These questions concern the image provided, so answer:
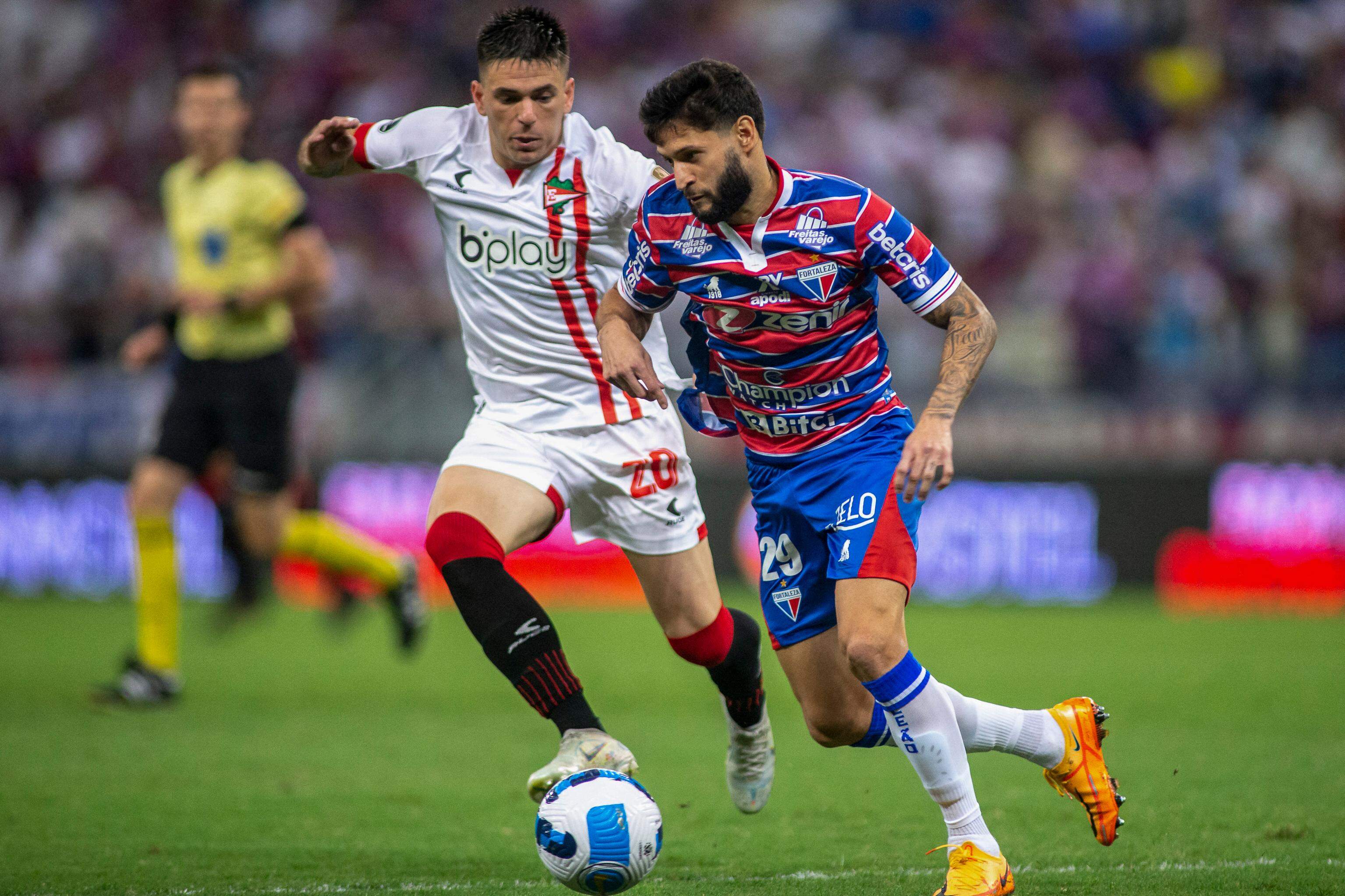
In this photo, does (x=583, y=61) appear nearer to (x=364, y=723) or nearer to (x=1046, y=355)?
(x=1046, y=355)

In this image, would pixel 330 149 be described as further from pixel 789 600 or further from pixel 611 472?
pixel 789 600

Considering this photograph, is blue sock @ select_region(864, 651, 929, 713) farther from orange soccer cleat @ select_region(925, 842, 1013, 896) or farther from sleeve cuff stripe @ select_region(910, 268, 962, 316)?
sleeve cuff stripe @ select_region(910, 268, 962, 316)

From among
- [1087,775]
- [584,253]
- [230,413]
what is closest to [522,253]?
[584,253]

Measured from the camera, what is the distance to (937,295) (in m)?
4.05

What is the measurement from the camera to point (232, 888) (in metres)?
4.05

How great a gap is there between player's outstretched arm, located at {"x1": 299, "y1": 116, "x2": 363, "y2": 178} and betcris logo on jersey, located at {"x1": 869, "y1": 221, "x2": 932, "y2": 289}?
A: 1855mm

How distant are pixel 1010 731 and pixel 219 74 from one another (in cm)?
524

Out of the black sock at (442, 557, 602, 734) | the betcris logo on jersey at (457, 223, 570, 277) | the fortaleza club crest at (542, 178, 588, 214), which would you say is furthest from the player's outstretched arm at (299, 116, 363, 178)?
the black sock at (442, 557, 602, 734)

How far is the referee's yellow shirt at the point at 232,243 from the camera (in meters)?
7.61

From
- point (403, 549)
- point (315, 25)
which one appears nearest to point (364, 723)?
point (403, 549)

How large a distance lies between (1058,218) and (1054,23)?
135 inches

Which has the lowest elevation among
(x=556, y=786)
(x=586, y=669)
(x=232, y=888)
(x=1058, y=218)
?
(x=586, y=669)

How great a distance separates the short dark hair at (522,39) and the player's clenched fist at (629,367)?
3.17 ft

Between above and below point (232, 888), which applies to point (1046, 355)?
above
